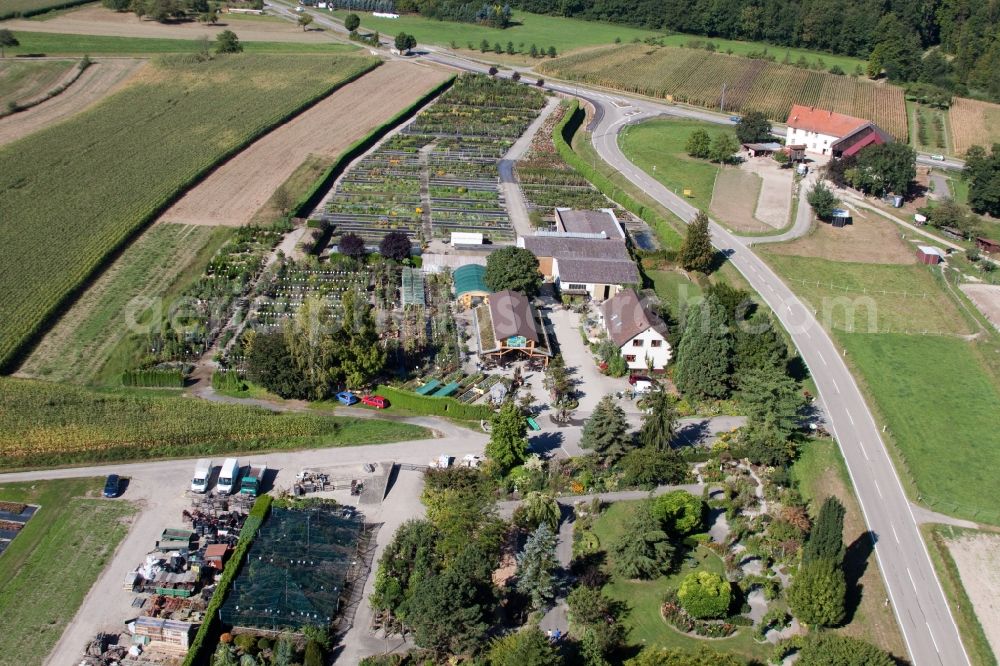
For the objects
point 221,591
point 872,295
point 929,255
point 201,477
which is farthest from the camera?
point 929,255

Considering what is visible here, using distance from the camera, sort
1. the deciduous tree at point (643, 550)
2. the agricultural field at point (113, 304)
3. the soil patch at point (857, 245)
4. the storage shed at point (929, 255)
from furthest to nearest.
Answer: the soil patch at point (857, 245), the storage shed at point (929, 255), the agricultural field at point (113, 304), the deciduous tree at point (643, 550)

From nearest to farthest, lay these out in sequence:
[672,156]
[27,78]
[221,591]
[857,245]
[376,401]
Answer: [221,591], [376,401], [857,245], [672,156], [27,78]

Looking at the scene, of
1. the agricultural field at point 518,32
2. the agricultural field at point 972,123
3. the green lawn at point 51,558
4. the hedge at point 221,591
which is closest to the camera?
the hedge at point 221,591

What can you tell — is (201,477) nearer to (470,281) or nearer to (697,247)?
(470,281)

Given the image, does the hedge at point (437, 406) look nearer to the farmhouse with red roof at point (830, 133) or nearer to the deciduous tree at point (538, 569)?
the deciduous tree at point (538, 569)

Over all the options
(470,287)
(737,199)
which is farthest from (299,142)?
(737,199)

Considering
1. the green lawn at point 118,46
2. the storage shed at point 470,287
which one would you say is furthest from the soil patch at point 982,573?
the green lawn at point 118,46
